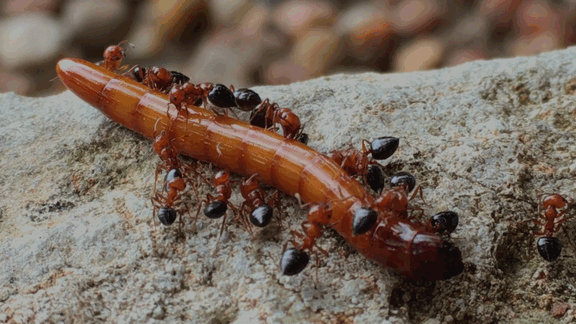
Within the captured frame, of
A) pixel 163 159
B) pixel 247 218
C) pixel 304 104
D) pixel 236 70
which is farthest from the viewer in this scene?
pixel 236 70

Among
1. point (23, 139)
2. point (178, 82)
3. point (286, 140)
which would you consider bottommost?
point (23, 139)

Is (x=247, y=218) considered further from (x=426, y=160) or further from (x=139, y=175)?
(x=426, y=160)

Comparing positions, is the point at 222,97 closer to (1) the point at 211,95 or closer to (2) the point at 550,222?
(1) the point at 211,95

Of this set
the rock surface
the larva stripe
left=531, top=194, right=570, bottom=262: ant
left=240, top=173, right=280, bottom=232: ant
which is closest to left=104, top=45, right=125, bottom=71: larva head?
the larva stripe

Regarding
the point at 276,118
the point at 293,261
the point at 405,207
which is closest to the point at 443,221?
the point at 405,207

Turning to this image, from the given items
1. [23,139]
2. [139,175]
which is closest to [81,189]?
[139,175]

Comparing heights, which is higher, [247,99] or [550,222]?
[550,222]

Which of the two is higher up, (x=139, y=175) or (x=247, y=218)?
(x=247, y=218)

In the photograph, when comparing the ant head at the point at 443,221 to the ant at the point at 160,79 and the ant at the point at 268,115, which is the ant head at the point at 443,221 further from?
the ant at the point at 160,79
